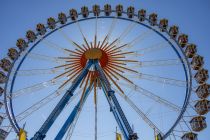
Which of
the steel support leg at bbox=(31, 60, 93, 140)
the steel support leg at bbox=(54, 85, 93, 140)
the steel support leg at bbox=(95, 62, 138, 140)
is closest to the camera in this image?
the steel support leg at bbox=(95, 62, 138, 140)

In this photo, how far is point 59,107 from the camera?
16797mm

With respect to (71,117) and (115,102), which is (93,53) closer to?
(115,102)

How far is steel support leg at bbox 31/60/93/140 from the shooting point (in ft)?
50.7

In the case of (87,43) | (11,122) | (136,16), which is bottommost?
(11,122)

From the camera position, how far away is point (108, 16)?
22.1 m

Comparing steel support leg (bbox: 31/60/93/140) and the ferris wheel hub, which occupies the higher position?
the ferris wheel hub

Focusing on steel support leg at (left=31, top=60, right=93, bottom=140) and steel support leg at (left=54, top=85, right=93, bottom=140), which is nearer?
steel support leg at (left=31, top=60, right=93, bottom=140)

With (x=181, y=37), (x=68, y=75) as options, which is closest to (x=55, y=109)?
(x=68, y=75)

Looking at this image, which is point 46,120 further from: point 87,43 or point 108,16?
point 108,16

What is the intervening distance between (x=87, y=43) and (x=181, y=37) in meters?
6.33

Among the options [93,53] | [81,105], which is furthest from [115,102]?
[93,53]

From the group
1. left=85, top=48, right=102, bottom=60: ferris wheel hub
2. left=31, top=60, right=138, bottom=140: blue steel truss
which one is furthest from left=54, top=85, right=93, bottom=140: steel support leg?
left=85, top=48, right=102, bottom=60: ferris wheel hub

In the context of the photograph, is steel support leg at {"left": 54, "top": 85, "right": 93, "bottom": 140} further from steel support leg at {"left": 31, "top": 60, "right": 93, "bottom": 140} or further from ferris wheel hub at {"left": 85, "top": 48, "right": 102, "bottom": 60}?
ferris wheel hub at {"left": 85, "top": 48, "right": 102, "bottom": 60}

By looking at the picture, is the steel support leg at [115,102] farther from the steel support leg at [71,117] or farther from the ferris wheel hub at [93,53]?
the steel support leg at [71,117]
